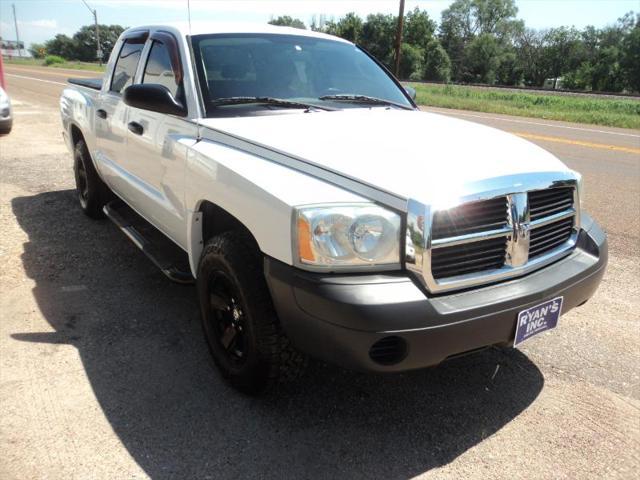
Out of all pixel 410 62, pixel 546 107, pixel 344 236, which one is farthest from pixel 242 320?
pixel 410 62

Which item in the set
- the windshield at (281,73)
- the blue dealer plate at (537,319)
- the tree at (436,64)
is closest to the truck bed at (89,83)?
the windshield at (281,73)

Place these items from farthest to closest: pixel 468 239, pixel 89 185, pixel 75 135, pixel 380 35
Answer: pixel 380 35
pixel 75 135
pixel 89 185
pixel 468 239

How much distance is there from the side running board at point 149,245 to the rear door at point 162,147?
0.15m

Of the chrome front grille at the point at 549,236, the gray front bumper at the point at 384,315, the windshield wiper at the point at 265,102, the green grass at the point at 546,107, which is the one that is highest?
the windshield wiper at the point at 265,102

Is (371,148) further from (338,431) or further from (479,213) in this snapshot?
(338,431)

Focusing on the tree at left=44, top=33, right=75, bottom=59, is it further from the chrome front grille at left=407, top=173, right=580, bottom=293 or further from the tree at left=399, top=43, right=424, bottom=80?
the chrome front grille at left=407, top=173, right=580, bottom=293

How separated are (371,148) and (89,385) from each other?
187 cm

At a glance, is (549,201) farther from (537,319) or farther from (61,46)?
(61,46)

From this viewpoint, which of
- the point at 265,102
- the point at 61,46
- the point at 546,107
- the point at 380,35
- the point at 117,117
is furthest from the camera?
the point at 61,46

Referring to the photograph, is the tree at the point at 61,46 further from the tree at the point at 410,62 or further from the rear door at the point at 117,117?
the rear door at the point at 117,117

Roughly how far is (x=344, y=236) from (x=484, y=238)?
1.99 ft

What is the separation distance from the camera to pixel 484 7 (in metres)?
97.8

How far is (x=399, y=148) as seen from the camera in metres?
2.59

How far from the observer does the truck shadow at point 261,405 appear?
2.40 metres
